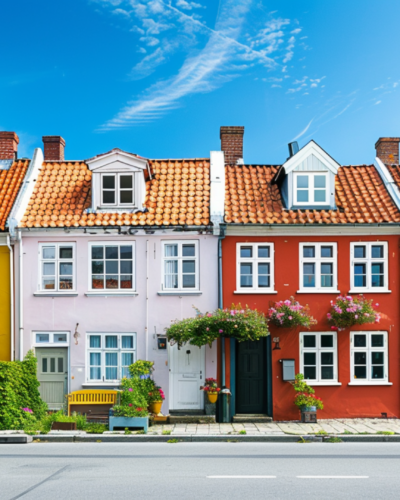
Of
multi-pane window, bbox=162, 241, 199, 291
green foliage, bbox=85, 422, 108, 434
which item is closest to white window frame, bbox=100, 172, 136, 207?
multi-pane window, bbox=162, 241, 199, 291

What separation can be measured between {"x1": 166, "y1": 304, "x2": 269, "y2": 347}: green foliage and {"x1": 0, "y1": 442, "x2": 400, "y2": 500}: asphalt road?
3311 millimetres

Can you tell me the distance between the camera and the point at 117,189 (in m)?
17.6

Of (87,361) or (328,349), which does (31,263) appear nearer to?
(87,361)

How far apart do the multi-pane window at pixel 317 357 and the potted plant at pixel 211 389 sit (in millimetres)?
2826

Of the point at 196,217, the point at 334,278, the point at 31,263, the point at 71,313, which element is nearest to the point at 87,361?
the point at 71,313

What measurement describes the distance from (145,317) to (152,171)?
540cm

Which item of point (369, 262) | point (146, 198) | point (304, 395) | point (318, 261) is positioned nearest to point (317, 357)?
point (304, 395)

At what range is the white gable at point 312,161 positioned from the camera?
17531 millimetres

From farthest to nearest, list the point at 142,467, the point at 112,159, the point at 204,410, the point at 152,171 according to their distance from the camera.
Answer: the point at 152,171, the point at 112,159, the point at 204,410, the point at 142,467

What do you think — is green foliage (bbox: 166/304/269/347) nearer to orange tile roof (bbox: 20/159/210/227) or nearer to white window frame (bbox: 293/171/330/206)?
orange tile roof (bbox: 20/159/210/227)

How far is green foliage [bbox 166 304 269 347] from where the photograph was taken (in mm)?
15492

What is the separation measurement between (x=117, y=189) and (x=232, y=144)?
5.39 meters

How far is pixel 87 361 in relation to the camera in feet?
55.3

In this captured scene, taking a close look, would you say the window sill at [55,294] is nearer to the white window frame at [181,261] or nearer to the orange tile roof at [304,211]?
the white window frame at [181,261]
